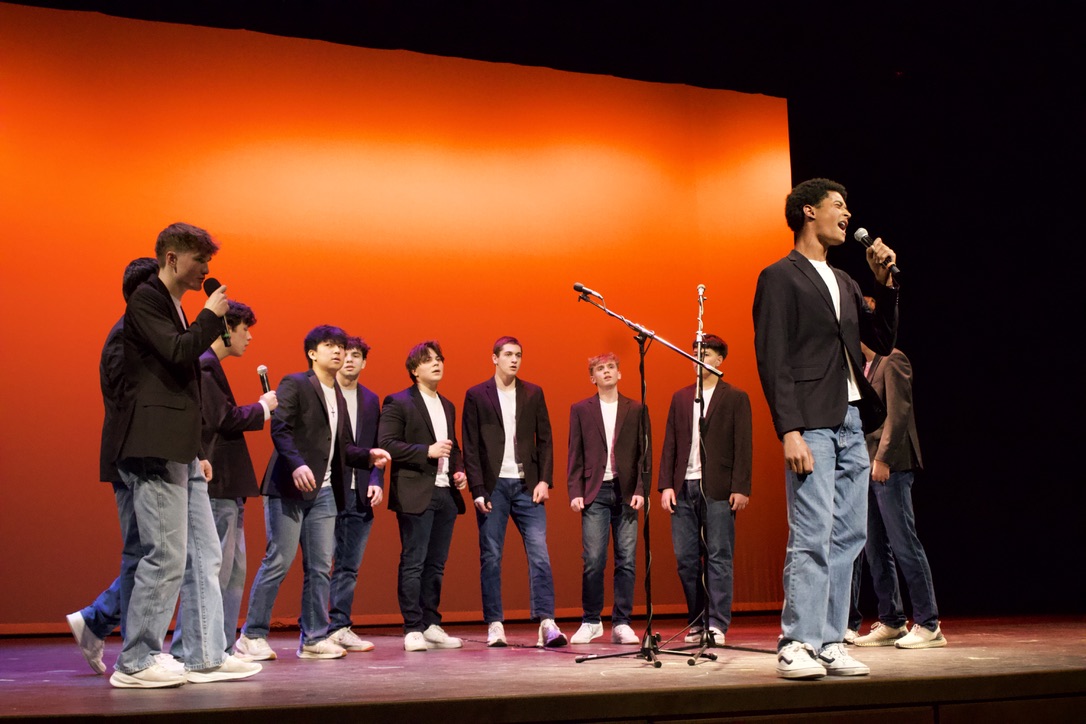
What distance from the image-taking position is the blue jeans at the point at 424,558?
5.08 meters

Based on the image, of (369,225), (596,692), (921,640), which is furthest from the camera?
(369,225)

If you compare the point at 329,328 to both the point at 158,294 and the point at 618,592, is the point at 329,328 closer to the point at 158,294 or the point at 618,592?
the point at 158,294

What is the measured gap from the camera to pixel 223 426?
4352 millimetres

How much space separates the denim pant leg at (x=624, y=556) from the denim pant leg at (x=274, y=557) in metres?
1.70

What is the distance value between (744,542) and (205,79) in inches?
204

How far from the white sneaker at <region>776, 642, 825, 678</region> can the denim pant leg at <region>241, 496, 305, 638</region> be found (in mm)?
2429

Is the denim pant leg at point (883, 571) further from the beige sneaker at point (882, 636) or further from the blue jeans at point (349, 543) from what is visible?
the blue jeans at point (349, 543)

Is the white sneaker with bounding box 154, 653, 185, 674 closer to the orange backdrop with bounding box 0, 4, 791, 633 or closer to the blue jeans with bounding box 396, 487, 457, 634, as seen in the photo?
the blue jeans with bounding box 396, 487, 457, 634

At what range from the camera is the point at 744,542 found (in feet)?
25.2

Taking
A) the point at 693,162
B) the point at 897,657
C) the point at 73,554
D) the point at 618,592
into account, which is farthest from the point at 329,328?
the point at 693,162

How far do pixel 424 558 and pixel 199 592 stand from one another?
1810 mm

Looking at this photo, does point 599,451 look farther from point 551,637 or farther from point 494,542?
point 551,637

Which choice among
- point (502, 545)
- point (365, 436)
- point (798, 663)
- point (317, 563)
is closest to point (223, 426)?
point (317, 563)

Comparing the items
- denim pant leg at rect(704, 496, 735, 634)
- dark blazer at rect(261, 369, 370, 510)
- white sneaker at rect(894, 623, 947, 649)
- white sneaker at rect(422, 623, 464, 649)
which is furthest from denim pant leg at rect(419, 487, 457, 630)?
white sneaker at rect(894, 623, 947, 649)
